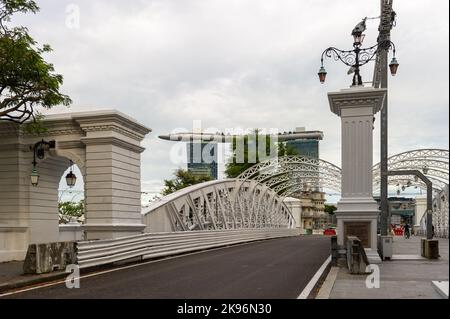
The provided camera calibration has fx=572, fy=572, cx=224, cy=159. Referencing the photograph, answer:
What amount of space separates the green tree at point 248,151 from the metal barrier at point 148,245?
49729mm

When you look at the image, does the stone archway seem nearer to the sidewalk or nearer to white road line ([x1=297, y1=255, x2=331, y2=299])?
the sidewalk

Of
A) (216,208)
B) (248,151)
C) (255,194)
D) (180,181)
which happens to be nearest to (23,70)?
(216,208)

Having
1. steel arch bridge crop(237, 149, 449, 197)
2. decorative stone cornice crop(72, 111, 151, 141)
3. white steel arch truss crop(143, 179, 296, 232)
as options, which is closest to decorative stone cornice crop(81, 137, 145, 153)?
decorative stone cornice crop(72, 111, 151, 141)

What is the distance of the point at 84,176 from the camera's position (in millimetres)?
19297

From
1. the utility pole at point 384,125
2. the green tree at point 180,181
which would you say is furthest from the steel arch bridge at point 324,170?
the utility pole at point 384,125

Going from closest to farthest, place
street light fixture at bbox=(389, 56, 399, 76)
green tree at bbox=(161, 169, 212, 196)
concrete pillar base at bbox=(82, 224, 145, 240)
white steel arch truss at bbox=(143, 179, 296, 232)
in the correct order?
street light fixture at bbox=(389, 56, 399, 76)
concrete pillar base at bbox=(82, 224, 145, 240)
white steel arch truss at bbox=(143, 179, 296, 232)
green tree at bbox=(161, 169, 212, 196)

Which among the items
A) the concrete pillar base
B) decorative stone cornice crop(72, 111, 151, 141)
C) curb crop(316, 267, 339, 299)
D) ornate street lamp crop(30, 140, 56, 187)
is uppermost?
decorative stone cornice crop(72, 111, 151, 141)

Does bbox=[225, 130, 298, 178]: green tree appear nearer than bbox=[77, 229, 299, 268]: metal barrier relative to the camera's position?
No

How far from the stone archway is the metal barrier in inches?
40.4

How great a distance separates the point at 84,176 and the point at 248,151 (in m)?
62.3

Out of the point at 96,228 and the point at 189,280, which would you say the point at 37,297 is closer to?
the point at 189,280

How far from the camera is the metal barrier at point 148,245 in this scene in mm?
15001

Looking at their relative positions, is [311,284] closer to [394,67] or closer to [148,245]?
[148,245]

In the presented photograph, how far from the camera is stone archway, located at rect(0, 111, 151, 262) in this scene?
61.6ft
